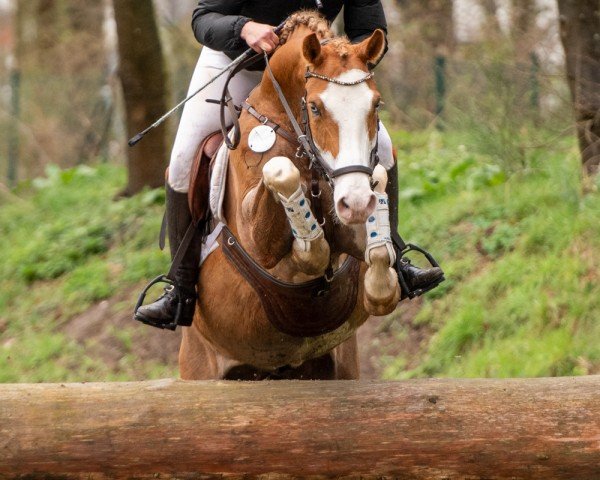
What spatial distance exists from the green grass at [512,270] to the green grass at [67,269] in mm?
2759

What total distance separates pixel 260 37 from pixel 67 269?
7.48 metres

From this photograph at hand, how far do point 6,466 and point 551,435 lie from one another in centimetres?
215

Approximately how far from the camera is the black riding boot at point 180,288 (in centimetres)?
571

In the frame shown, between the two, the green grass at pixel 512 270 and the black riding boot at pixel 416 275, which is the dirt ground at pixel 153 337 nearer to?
the green grass at pixel 512 270

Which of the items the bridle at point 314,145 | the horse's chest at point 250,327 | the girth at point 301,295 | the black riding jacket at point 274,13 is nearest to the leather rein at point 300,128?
the bridle at point 314,145

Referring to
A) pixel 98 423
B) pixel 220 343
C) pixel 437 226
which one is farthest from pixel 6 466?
pixel 437 226

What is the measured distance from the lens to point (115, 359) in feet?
32.6

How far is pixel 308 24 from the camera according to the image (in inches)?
195

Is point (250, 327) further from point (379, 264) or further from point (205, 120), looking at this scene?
point (205, 120)

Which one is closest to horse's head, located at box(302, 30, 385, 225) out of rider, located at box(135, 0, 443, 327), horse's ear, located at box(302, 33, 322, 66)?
horse's ear, located at box(302, 33, 322, 66)

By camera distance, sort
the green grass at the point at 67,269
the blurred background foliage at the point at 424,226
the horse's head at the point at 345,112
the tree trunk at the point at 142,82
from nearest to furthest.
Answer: the horse's head at the point at 345,112, the blurred background foliage at the point at 424,226, the green grass at the point at 67,269, the tree trunk at the point at 142,82

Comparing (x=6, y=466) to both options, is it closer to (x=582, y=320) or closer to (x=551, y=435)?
(x=551, y=435)

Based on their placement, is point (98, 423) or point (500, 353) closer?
point (98, 423)

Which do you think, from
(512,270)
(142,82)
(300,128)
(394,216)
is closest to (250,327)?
(394,216)
